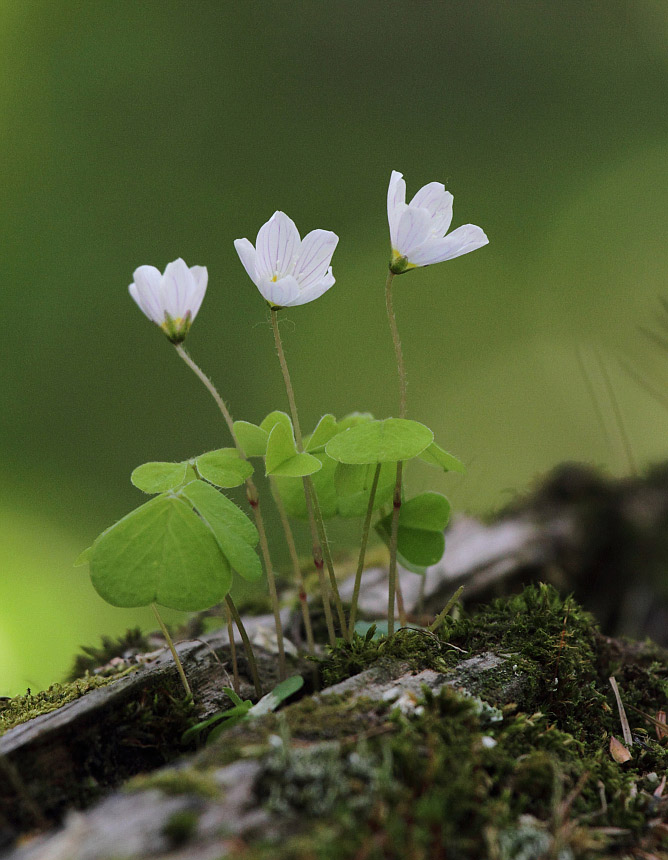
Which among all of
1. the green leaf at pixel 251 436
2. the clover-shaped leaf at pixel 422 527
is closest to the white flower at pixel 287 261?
the green leaf at pixel 251 436

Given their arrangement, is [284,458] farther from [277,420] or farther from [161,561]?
[161,561]

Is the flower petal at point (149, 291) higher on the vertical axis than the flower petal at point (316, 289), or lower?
higher

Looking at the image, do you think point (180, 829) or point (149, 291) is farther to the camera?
point (149, 291)

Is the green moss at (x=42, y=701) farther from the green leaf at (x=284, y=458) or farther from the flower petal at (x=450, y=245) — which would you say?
the flower petal at (x=450, y=245)

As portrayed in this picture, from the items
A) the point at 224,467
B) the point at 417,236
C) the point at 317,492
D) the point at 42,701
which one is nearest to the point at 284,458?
the point at 224,467

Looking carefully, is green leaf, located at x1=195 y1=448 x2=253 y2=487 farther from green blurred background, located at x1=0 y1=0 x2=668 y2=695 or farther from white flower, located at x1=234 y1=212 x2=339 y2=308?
green blurred background, located at x1=0 y1=0 x2=668 y2=695

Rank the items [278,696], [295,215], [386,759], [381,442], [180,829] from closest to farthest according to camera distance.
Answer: [180,829] < [386,759] < [278,696] < [381,442] < [295,215]
